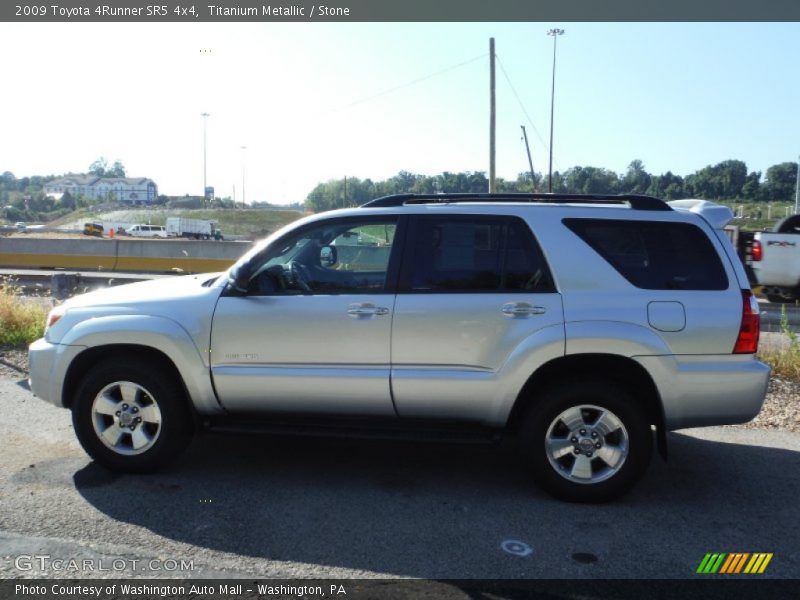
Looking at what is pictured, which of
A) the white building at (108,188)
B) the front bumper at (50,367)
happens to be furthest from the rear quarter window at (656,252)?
the white building at (108,188)

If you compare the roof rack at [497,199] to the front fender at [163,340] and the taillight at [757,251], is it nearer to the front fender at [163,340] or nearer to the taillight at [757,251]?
the front fender at [163,340]

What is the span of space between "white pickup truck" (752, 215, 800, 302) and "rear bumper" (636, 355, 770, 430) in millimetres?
12181

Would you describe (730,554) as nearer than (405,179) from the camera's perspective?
Yes

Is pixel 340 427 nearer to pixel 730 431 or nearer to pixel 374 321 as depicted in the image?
pixel 374 321

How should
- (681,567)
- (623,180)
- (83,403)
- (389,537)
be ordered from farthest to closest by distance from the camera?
(623,180), (83,403), (389,537), (681,567)

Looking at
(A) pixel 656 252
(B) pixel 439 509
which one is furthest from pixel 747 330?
(B) pixel 439 509

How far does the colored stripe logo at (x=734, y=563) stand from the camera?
12.2ft

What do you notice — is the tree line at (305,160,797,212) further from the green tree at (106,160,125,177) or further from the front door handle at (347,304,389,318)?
the green tree at (106,160,125,177)

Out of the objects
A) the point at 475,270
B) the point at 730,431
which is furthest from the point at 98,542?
the point at 730,431

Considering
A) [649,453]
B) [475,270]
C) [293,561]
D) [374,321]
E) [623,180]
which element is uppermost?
[623,180]

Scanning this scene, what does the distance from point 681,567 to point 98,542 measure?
311cm

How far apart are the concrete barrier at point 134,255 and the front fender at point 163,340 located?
1682 cm

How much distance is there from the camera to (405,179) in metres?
15.4

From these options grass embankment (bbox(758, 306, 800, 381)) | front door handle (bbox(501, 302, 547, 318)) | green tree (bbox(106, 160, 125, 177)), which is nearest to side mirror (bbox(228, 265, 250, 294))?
front door handle (bbox(501, 302, 547, 318))
